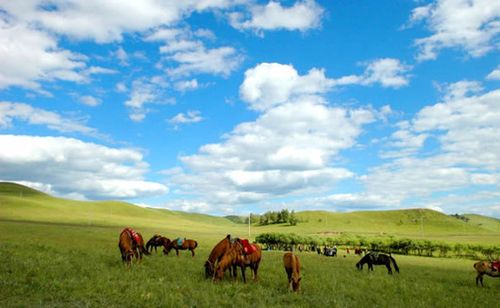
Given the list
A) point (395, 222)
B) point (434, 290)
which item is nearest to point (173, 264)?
point (434, 290)

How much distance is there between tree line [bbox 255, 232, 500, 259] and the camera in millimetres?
80312

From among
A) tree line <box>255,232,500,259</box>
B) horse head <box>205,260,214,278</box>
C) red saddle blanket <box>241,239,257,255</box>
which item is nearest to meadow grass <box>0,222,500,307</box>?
horse head <box>205,260,214,278</box>

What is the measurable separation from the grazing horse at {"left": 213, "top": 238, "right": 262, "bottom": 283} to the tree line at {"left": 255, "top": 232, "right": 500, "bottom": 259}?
73.1 m

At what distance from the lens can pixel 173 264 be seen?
2395cm

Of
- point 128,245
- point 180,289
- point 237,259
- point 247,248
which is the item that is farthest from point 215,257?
point 128,245

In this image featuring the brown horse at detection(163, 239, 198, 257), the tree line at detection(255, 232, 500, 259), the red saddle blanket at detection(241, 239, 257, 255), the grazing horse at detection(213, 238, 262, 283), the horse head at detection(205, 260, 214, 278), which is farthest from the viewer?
the tree line at detection(255, 232, 500, 259)

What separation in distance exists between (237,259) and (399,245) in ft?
273

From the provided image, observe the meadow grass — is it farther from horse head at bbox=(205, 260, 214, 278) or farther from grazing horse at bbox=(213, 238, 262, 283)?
grazing horse at bbox=(213, 238, 262, 283)

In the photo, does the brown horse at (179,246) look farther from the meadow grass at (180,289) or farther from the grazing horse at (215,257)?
the grazing horse at (215,257)

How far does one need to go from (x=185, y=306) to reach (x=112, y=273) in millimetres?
7110

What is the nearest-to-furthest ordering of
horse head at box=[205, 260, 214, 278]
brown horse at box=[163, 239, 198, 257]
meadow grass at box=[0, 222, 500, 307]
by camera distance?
meadow grass at box=[0, 222, 500, 307], horse head at box=[205, 260, 214, 278], brown horse at box=[163, 239, 198, 257]

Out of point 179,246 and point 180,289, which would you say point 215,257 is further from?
point 179,246

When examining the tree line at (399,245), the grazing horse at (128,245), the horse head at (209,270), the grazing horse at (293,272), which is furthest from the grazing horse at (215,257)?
the tree line at (399,245)

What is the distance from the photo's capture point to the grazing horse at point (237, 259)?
18.5 metres
